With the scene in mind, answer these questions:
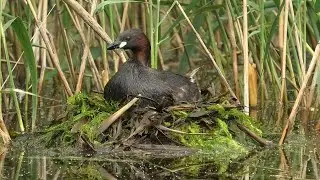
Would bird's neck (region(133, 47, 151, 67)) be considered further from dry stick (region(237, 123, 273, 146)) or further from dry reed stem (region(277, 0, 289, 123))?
dry stick (region(237, 123, 273, 146))

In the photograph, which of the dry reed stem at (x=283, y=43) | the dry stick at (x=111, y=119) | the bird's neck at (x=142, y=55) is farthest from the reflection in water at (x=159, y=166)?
the bird's neck at (x=142, y=55)

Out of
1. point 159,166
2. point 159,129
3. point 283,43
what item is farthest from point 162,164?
point 283,43

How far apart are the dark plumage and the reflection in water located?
81 centimetres

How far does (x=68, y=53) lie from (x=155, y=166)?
2.33 meters

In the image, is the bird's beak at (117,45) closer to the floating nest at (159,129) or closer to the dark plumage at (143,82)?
the dark plumage at (143,82)

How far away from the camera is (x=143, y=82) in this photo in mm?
6914

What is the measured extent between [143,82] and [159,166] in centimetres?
128

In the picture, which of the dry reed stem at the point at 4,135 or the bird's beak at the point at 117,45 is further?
the bird's beak at the point at 117,45

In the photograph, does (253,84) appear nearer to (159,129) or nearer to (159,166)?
(159,129)

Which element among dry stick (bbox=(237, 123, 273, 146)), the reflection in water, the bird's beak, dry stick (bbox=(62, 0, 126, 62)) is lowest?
the reflection in water

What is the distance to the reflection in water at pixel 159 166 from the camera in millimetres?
5445

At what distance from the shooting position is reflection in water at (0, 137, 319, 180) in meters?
5.45

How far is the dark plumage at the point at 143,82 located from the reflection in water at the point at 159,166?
0.81 m

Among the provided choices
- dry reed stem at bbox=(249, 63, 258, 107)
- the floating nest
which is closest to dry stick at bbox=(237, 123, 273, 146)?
the floating nest
